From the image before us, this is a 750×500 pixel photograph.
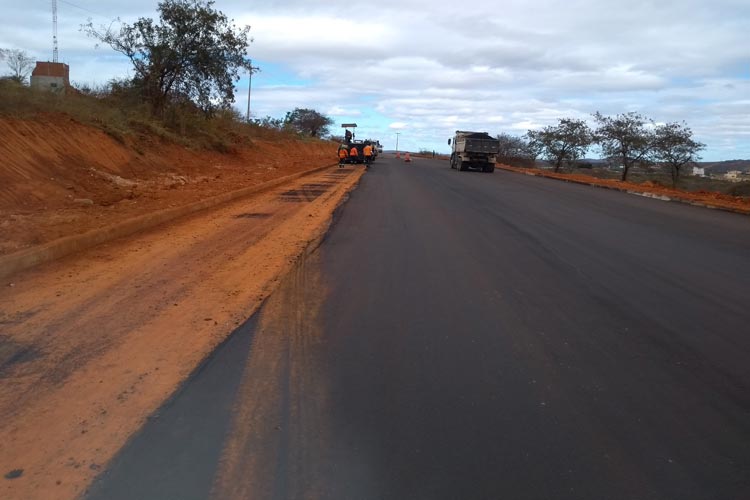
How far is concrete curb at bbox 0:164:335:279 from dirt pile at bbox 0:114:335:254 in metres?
0.34

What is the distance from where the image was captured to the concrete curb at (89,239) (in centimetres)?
830

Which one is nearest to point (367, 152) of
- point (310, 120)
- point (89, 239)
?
point (89, 239)

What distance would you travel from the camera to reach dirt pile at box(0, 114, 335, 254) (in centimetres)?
1141

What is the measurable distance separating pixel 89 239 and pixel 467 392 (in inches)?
298

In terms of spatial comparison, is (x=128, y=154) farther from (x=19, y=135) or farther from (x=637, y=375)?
(x=637, y=375)

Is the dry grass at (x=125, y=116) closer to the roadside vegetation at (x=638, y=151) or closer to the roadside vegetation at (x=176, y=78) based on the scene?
the roadside vegetation at (x=176, y=78)

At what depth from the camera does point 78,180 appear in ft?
53.7

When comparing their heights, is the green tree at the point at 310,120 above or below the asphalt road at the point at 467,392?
above

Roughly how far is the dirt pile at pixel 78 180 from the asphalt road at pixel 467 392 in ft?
17.1

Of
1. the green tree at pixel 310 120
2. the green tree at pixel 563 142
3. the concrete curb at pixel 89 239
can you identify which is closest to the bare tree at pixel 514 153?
the green tree at pixel 563 142

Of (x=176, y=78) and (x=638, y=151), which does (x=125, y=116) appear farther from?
(x=638, y=151)

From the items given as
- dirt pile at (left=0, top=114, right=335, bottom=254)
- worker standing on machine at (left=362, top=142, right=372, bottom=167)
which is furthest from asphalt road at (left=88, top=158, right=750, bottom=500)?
worker standing on machine at (left=362, top=142, right=372, bottom=167)

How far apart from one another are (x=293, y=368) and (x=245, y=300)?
7.38 ft

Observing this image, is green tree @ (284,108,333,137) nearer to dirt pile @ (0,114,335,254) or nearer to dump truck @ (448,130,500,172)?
dump truck @ (448,130,500,172)
